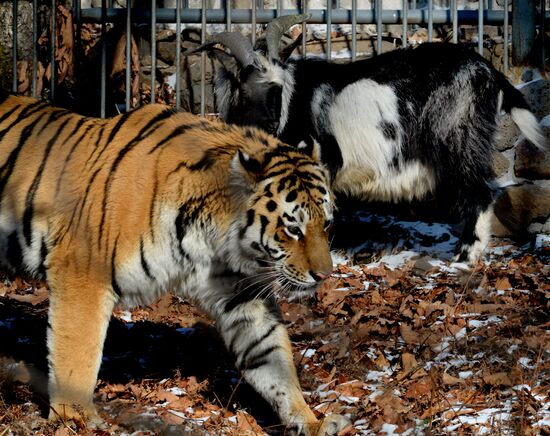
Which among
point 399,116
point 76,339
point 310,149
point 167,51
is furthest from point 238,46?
point 76,339

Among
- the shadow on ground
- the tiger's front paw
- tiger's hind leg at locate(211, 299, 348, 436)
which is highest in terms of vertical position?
tiger's hind leg at locate(211, 299, 348, 436)

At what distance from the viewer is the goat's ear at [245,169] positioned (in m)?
3.97

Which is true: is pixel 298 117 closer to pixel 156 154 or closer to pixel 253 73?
pixel 253 73

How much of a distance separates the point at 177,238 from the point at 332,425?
101 cm

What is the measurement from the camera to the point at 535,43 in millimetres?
7664

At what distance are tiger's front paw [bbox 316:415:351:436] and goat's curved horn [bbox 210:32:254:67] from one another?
391 centimetres

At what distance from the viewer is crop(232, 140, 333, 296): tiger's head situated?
3.96 metres

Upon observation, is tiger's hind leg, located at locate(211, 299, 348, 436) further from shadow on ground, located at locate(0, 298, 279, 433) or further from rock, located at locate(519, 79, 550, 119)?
rock, located at locate(519, 79, 550, 119)

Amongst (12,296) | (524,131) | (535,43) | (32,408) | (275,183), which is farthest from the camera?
(535,43)

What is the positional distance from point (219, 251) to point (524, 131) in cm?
360

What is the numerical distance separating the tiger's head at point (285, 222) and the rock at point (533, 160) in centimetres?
367

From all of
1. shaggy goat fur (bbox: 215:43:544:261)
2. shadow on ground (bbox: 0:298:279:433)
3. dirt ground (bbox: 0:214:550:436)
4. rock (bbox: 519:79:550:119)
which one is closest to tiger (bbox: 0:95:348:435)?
dirt ground (bbox: 0:214:550:436)

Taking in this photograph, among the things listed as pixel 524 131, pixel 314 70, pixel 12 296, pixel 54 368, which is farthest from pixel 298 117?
pixel 54 368

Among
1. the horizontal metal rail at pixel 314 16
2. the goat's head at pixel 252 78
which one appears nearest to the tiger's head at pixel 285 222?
the goat's head at pixel 252 78
